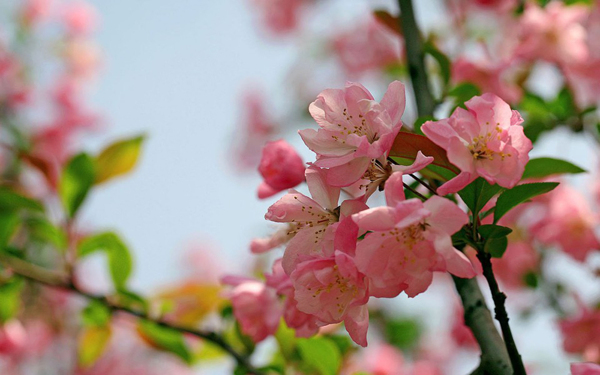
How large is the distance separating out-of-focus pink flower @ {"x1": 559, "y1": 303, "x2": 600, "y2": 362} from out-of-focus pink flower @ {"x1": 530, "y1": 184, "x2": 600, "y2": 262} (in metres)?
0.13

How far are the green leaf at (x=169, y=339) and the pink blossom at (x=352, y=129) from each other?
660 millimetres

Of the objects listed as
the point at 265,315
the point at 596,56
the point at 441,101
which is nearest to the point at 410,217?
the point at 265,315

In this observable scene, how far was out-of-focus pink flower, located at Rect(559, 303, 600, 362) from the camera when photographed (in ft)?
3.69

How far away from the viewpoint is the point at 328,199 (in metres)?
0.59

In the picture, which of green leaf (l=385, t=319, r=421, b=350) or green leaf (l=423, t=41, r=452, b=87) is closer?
green leaf (l=423, t=41, r=452, b=87)

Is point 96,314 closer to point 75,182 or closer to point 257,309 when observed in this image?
point 75,182

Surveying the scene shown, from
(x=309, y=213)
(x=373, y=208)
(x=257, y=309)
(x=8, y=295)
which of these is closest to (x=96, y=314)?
(x=8, y=295)

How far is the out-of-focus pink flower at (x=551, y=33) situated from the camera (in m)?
1.35

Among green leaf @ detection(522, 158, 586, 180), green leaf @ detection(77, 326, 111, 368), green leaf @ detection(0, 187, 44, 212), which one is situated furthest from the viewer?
green leaf @ detection(77, 326, 111, 368)

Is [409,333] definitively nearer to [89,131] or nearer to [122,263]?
[122,263]

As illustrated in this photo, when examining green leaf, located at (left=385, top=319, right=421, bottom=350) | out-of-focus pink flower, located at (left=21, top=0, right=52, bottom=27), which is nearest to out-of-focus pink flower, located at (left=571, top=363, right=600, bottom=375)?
green leaf, located at (left=385, top=319, right=421, bottom=350)

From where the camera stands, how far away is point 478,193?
577 mm

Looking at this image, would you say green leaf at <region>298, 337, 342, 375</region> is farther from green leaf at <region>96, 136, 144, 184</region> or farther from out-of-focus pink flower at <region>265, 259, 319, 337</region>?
green leaf at <region>96, 136, 144, 184</region>

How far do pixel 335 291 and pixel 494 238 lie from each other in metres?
0.16
